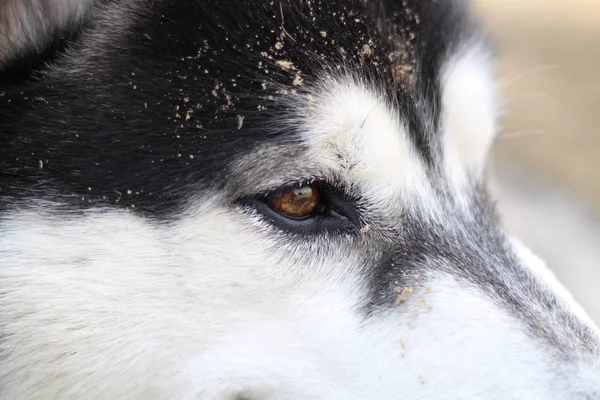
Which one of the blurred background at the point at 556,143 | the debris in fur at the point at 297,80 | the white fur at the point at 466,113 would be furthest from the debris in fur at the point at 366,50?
the blurred background at the point at 556,143

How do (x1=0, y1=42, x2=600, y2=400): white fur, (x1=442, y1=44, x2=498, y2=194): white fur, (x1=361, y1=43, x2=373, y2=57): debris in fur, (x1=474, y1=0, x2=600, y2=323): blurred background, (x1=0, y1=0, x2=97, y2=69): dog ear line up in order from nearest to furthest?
(x1=0, y1=42, x2=600, y2=400): white fur → (x1=0, y1=0, x2=97, y2=69): dog ear → (x1=361, y1=43, x2=373, y2=57): debris in fur → (x1=442, y1=44, x2=498, y2=194): white fur → (x1=474, y1=0, x2=600, y2=323): blurred background

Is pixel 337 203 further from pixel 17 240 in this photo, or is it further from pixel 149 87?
pixel 17 240

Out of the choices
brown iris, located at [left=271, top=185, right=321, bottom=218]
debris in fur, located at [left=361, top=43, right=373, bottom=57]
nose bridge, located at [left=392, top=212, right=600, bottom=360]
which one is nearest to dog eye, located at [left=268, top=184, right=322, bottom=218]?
brown iris, located at [left=271, top=185, right=321, bottom=218]

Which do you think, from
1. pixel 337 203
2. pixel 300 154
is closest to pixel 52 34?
pixel 300 154

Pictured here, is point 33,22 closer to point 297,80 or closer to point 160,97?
point 160,97

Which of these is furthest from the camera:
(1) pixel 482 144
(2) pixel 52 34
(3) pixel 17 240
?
(1) pixel 482 144

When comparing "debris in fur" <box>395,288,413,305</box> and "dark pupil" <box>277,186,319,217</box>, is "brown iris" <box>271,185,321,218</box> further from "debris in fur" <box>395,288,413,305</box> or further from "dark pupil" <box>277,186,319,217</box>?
"debris in fur" <box>395,288,413,305</box>

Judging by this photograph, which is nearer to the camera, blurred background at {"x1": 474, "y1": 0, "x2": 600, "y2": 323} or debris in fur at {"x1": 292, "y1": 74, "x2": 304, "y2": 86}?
debris in fur at {"x1": 292, "y1": 74, "x2": 304, "y2": 86}
